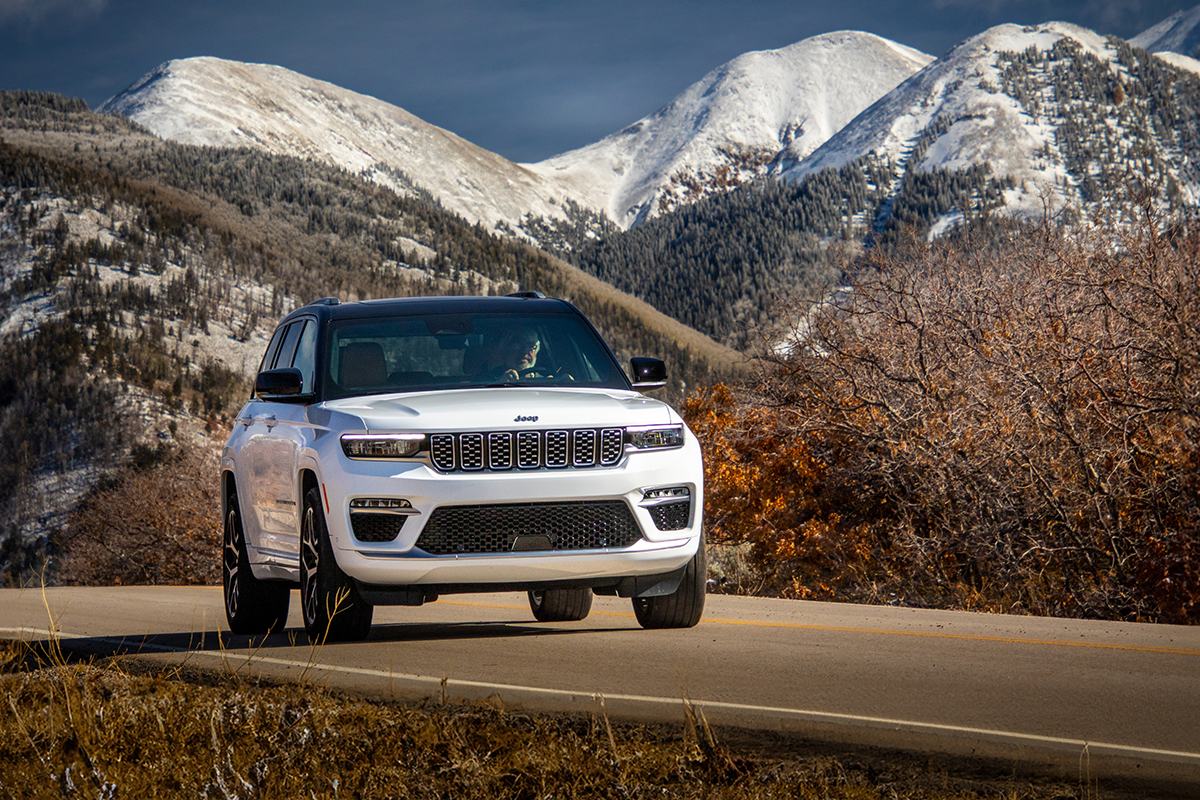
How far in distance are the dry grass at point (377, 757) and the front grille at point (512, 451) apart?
4.44 ft

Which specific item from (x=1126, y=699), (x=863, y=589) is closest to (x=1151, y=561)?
(x=863, y=589)

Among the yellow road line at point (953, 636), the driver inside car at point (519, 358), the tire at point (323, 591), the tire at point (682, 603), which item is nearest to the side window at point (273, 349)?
the driver inside car at point (519, 358)

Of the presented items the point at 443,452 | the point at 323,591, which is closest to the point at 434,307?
the point at 443,452

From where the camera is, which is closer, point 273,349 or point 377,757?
point 377,757

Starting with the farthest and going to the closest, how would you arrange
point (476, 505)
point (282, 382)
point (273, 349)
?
point (273, 349) → point (282, 382) → point (476, 505)

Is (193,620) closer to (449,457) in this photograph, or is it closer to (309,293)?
(449,457)

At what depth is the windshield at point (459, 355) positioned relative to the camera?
314 inches

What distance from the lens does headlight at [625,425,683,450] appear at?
7.12 meters

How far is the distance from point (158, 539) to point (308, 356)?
1702 inches

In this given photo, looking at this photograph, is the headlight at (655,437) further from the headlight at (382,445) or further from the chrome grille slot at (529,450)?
the headlight at (382,445)

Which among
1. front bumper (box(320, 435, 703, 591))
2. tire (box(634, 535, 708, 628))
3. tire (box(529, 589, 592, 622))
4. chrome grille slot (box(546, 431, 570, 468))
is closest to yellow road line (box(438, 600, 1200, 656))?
tire (box(529, 589, 592, 622))

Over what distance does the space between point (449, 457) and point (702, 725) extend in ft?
7.11

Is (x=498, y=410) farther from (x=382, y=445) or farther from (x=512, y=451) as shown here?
(x=382, y=445)

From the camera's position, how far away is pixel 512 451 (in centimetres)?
685
